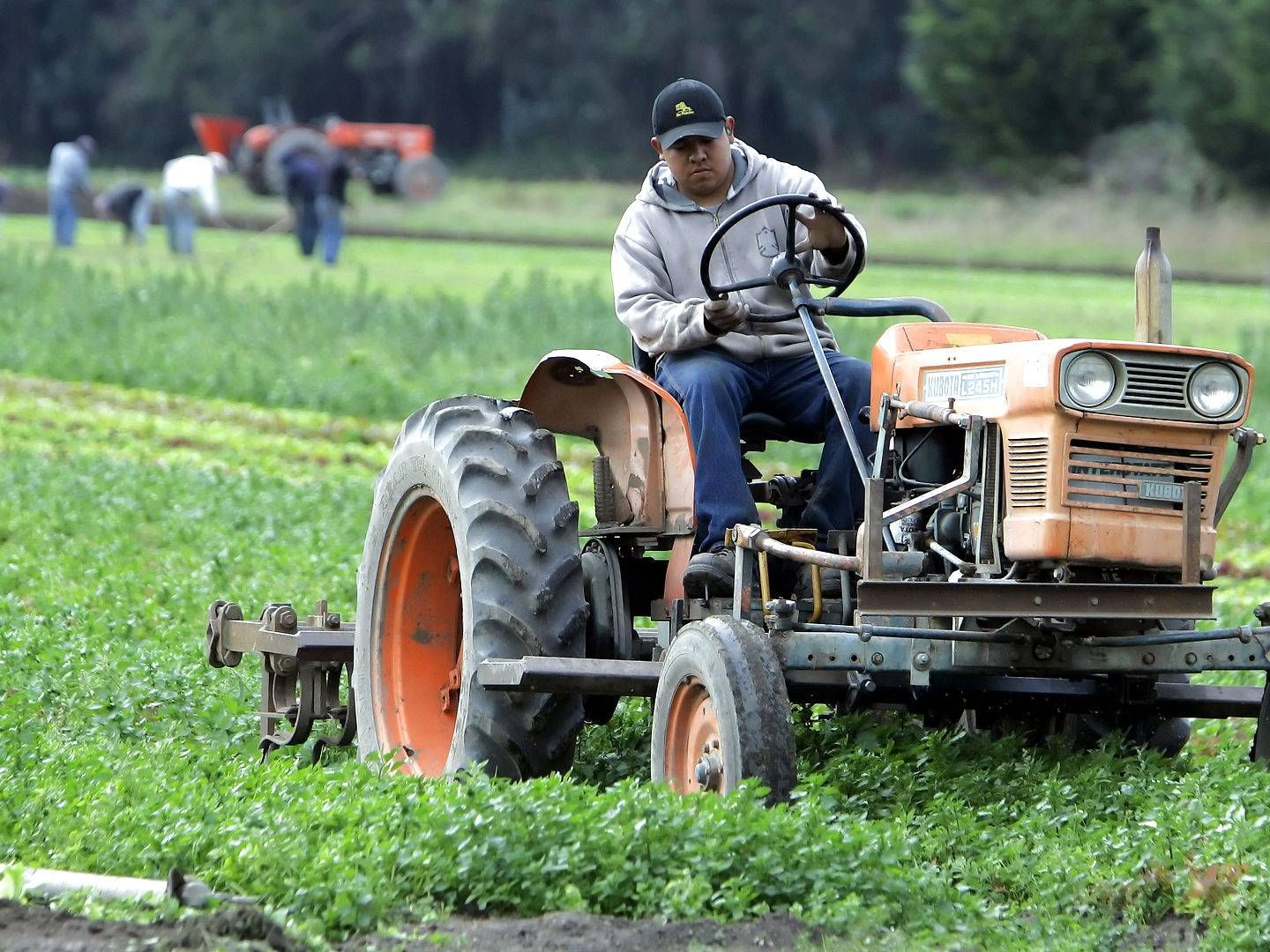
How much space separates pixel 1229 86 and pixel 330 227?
23.0 meters

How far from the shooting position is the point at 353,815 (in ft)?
16.2

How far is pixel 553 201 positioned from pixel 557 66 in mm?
13911

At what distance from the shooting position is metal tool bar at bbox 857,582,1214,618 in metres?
5.20

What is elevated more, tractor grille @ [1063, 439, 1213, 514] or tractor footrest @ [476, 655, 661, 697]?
tractor grille @ [1063, 439, 1213, 514]

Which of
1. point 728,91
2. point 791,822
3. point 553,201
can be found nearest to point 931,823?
point 791,822

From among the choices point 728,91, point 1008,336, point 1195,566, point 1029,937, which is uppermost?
point 728,91

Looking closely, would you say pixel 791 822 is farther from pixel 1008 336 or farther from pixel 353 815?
pixel 1008 336

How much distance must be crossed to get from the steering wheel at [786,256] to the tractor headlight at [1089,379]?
109 cm

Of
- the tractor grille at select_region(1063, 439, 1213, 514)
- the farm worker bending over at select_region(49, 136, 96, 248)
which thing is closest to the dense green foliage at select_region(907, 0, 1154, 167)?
the farm worker bending over at select_region(49, 136, 96, 248)

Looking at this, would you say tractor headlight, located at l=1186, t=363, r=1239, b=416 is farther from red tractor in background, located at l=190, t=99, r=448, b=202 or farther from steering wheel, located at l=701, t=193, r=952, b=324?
red tractor in background, located at l=190, t=99, r=448, b=202

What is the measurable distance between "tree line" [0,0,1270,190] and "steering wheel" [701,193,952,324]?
44961 mm

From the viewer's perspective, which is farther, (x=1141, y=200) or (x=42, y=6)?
(x=42, y=6)

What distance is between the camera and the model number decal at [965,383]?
5.50m

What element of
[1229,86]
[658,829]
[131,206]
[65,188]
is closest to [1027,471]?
[658,829]
